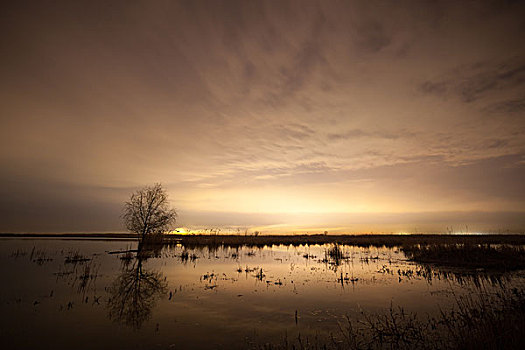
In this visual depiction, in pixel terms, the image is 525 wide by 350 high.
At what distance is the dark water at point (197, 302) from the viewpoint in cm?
765

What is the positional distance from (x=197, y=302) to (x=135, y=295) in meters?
3.33

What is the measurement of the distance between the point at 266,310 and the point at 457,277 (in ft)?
43.3

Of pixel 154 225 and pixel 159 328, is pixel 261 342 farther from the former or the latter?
pixel 154 225

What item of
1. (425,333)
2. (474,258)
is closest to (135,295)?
(425,333)

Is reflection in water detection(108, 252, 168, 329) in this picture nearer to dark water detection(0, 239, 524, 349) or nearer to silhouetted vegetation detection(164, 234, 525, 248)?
dark water detection(0, 239, 524, 349)

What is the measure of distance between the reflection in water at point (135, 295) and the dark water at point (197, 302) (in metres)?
0.04

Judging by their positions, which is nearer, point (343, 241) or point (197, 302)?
point (197, 302)

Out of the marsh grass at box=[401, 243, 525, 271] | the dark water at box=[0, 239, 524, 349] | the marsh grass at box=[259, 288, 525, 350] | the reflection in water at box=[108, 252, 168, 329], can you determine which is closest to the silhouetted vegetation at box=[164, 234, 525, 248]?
the marsh grass at box=[401, 243, 525, 271]

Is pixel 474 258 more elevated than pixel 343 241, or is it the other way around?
pixel 474 258

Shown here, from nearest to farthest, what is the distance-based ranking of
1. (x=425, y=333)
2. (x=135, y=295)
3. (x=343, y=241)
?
(x=425, y=333) → (x=135, y=295) → (x=343, y=241)

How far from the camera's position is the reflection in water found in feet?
30.4

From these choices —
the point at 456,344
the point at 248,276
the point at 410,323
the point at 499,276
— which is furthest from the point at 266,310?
the point at 499,276

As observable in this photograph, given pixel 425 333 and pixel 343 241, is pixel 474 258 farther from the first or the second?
pixel 343 241

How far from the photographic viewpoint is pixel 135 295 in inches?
478
